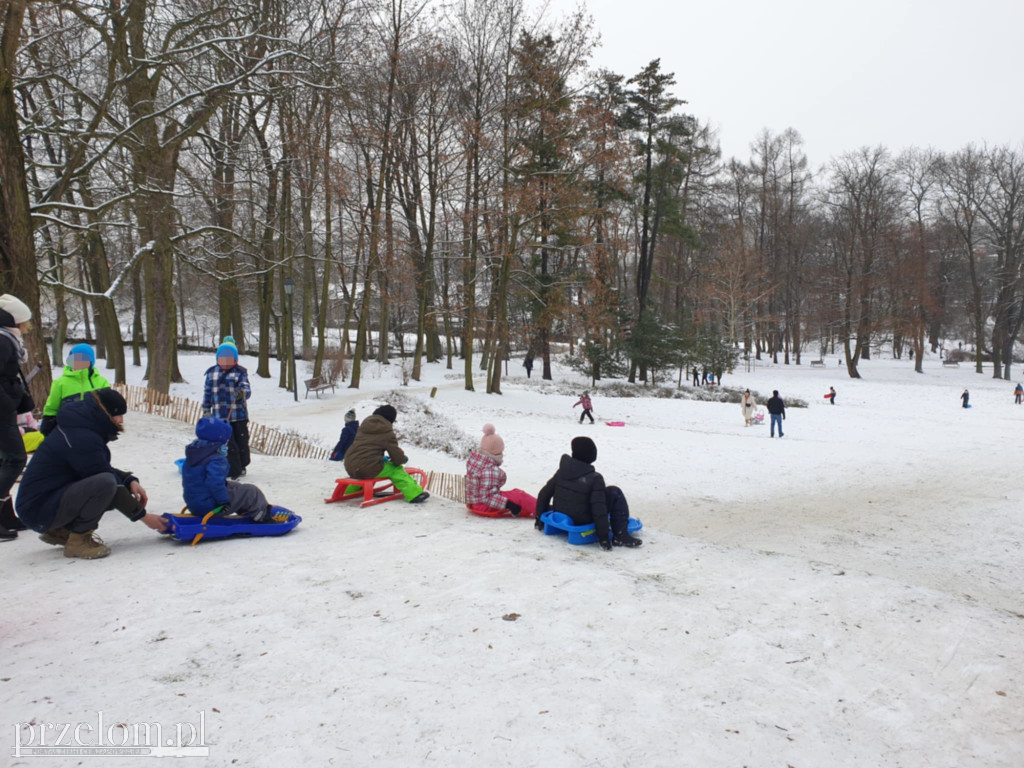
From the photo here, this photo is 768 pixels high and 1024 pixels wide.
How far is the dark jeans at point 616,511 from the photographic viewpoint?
6.10 metres

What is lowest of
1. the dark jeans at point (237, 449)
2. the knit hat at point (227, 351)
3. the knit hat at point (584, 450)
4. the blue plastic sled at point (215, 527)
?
the blue plastic sled at point (215, 527)

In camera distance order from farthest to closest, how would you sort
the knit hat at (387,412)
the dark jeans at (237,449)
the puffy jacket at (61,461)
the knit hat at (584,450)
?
1. the dark jeans at (237,449)
2. the knit hat at (387,412)
3. the knit hat at (584,450)
4. the puffy jacket at (61,461)

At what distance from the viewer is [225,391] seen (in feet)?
26.0

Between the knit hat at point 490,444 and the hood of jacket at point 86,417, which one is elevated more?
the hood of jacket at point 86,417

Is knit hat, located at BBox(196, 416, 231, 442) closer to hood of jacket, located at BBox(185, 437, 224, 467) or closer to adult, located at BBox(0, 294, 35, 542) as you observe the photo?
hood of jacket, located at BBox(185, 437, 224, 467)

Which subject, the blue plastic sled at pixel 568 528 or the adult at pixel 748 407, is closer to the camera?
the blue plastic sled at pixel 568 528

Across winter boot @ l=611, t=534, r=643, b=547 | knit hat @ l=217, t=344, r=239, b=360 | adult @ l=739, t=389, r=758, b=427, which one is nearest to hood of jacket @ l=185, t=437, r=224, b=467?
knit hat @ l=217, t=344, r=239, b=360

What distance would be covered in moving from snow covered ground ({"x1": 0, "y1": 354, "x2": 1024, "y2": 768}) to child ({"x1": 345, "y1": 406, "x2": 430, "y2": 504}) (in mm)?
407

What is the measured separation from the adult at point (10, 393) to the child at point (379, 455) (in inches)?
129

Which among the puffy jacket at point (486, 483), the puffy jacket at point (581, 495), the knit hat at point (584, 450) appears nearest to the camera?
the puffy jacket at point (581, 495)

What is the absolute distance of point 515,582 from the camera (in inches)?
188

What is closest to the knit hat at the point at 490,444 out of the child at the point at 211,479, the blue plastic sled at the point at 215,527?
the blue plastic sled at the point at 215,527

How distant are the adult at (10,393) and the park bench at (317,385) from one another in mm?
17491

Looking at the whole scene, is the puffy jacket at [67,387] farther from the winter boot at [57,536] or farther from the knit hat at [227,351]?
the knit hat at [227,351]
